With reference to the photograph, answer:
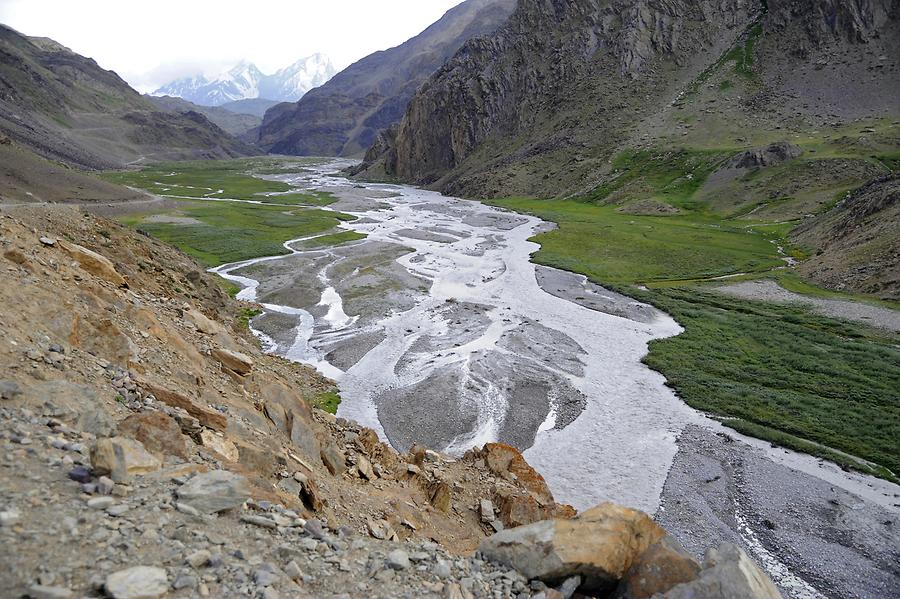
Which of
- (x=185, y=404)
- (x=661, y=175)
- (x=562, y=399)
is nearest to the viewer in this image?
(x=185, y=404)

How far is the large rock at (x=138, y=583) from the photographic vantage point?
6184 millimetres

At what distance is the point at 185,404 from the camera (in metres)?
12.9

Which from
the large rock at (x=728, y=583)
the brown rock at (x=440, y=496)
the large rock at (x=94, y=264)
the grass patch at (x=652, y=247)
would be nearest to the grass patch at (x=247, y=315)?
the large rock at (x=94, y=264)

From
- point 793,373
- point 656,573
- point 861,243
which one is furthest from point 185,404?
point 861,243

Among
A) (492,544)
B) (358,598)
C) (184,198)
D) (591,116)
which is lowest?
(492,544)

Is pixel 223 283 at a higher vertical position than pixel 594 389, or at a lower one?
higher

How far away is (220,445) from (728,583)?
414 inches

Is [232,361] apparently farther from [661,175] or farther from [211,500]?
[661,175]

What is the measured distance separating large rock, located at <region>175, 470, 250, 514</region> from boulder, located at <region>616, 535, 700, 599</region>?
7.48 m

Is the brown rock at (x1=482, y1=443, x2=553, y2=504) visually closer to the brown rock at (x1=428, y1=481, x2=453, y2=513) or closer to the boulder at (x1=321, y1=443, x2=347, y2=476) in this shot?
the brown rock at (x1=428, y1=481, x2=453, y2=513)

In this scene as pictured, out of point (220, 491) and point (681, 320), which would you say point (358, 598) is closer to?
point (220, 491)

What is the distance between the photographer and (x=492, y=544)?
10789mm

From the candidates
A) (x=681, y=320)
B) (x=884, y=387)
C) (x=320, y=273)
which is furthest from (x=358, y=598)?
(x=320, y=273)

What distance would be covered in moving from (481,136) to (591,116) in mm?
45144
